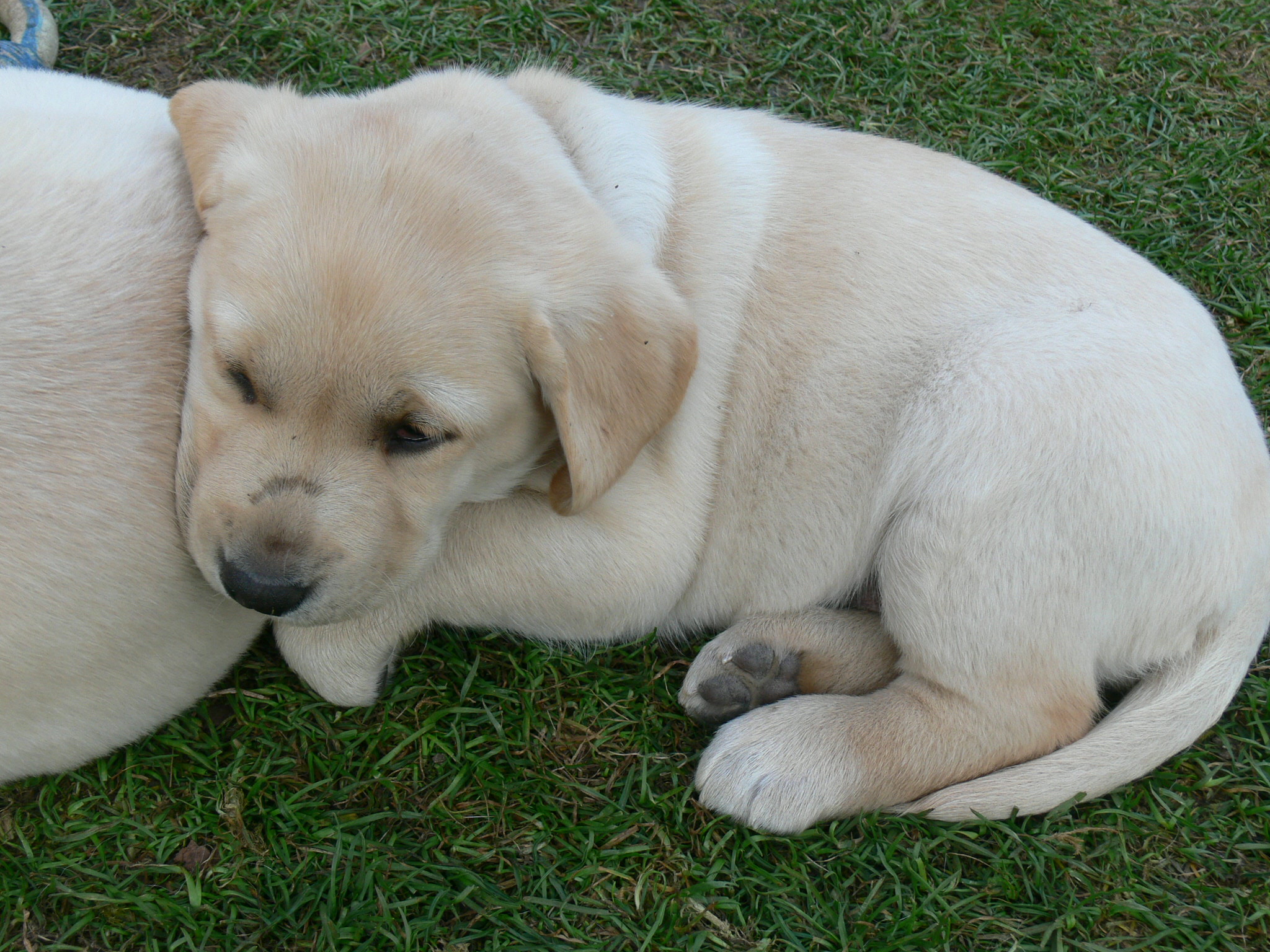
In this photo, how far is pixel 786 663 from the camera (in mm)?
3004

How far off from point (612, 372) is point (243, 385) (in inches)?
31.1

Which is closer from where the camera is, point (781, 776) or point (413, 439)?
point (413, 439)

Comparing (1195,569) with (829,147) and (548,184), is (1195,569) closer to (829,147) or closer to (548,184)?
(829,147)

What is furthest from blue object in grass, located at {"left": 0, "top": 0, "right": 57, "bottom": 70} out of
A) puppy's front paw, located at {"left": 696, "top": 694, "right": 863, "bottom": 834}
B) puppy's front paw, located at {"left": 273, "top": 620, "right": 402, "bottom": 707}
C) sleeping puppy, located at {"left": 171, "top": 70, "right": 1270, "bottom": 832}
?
puppy's front paw, located at {"left": 696, "top": 694, "right": 863, "bottom": 834}

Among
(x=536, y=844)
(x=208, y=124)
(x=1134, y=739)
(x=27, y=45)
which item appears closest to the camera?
(x=208, y=124)

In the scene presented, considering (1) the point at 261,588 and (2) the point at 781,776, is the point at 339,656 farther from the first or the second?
(2) the point at 781,776

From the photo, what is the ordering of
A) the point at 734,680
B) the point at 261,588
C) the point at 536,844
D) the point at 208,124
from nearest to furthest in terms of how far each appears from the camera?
the point at 261,588 → the point at 208,124 → the point at 536,844 → the point at 734,680

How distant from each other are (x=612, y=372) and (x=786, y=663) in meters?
1.11

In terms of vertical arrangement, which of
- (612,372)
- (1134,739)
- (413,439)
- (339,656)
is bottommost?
(339,656)

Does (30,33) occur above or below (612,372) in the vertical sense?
below

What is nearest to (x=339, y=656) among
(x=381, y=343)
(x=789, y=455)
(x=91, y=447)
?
(x=91, y=447)

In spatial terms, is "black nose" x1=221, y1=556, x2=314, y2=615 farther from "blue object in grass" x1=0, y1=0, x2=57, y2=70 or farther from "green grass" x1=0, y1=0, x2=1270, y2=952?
"blue object in grass" x1=0, y1=0, x2=57, y2=70

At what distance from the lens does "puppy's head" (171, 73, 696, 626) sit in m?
2.16

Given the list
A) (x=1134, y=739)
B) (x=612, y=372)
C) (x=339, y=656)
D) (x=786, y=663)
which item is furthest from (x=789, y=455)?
(x=339, y=656)
